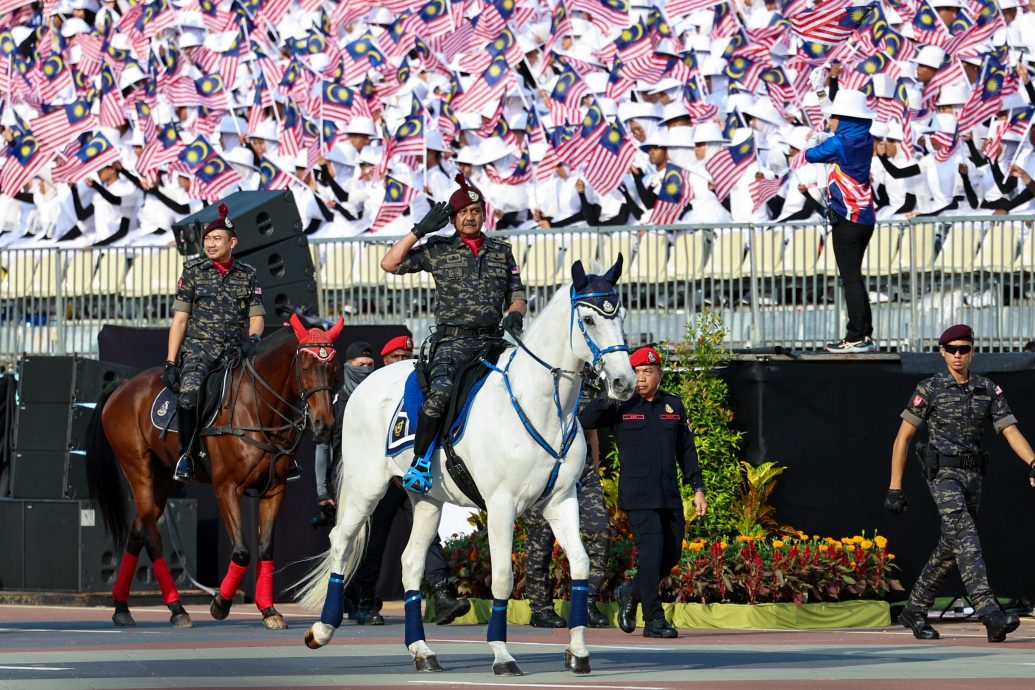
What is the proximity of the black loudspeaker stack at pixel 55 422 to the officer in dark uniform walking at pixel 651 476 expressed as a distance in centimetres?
587

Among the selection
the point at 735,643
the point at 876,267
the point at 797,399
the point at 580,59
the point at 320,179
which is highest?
the point at 580,59

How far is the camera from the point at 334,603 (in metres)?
11.7

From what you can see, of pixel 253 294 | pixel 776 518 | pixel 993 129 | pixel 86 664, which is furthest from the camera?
pixel 993 129

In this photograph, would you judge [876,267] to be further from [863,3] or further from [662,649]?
[662,649]

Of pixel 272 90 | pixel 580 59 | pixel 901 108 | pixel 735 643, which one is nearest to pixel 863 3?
pixel 901 108

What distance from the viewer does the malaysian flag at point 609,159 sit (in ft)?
72.5

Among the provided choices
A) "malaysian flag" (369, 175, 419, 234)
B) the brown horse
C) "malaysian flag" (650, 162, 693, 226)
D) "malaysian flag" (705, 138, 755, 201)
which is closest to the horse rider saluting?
the brown horse

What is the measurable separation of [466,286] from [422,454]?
1.19m

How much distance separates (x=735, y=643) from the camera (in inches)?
526

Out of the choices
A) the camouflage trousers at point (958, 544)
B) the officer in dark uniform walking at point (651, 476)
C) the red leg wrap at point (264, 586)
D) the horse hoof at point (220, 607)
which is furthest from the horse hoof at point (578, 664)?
the horse hoof at point (220, 607)

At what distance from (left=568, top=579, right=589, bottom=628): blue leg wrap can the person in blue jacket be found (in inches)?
260

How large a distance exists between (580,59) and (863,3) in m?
4.03

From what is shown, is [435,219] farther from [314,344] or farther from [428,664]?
[314,344]

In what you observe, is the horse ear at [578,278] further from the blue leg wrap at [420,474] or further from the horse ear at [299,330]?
the horse ear at [299,330]
